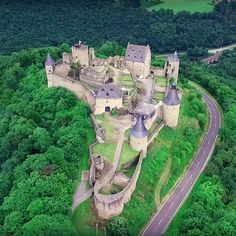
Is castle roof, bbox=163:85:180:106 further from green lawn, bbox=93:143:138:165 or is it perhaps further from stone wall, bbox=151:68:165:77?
stone wall, bbox=151:68:165:77

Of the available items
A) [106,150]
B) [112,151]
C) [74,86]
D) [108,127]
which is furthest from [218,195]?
[74,86]

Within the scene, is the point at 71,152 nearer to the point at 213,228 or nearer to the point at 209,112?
the point at 213,228

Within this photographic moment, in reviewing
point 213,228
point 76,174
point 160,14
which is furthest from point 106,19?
point 213,228

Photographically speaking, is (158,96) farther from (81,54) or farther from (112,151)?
(112,151)

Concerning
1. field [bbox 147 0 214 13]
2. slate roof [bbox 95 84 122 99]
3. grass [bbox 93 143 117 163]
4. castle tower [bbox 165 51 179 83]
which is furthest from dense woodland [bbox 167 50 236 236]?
field [bbox 147 0 214 13]

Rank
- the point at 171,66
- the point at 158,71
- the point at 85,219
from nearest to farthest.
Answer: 1. the point at 85,219
2. the point at 171,66
3. the point at 158,71

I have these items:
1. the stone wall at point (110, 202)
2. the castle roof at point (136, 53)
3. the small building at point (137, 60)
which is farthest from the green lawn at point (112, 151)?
the castle roof at point (136, 53)
